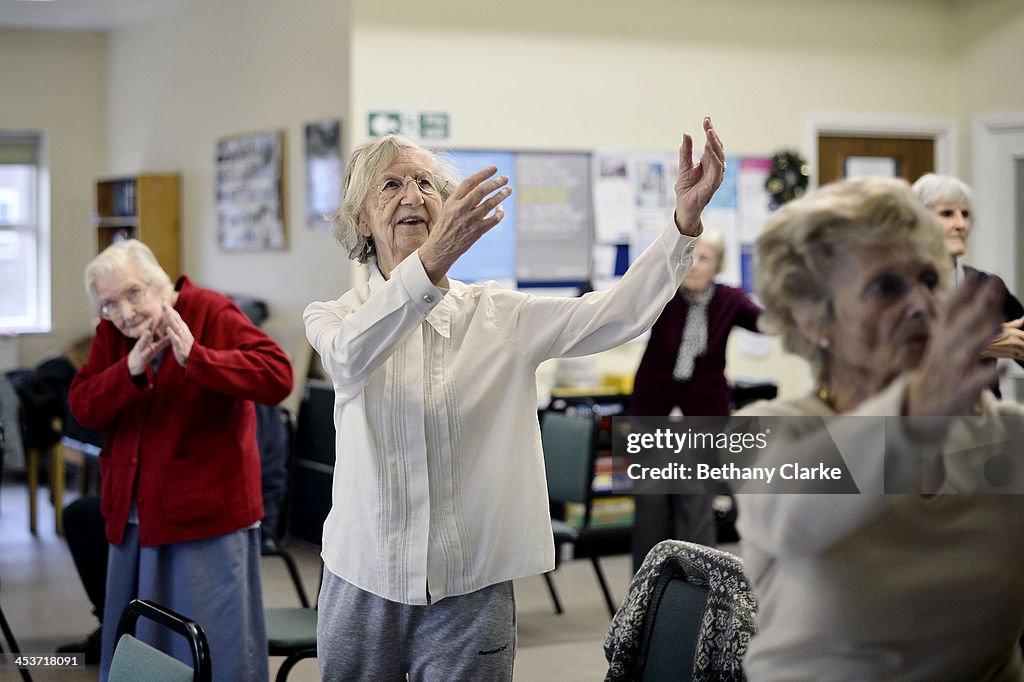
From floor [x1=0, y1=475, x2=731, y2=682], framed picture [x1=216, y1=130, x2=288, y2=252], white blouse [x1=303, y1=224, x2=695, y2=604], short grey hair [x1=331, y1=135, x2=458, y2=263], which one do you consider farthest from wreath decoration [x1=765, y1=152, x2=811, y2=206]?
white blouse [x1=303, y1=224, x2=695, y2=604]

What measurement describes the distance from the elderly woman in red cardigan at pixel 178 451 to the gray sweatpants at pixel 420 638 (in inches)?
42.1

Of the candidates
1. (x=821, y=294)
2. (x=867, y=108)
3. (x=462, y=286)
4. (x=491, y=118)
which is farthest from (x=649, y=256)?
(x=867, y=108)

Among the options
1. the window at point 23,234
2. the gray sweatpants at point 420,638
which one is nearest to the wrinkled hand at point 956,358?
the gray sweatpants at point 420,638

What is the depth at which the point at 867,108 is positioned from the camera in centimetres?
665

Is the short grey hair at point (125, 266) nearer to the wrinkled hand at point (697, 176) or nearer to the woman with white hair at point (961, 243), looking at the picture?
the wrinkled hand at point (697, 176)

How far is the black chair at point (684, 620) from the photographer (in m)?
1.67

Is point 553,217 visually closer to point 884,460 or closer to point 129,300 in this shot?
point 129,300

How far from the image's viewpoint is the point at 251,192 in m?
6.94

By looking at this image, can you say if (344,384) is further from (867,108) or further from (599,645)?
(867,108)

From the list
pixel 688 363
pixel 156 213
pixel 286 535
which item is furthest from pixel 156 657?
pixel 156 213

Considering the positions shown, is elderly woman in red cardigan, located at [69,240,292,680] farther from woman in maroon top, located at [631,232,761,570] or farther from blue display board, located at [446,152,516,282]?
blue display board, located at [446,152,516,282]

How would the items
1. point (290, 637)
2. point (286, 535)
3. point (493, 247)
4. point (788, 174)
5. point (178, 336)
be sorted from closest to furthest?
point (178, 336), point (290, 637), point (286, 535), point (493, 247), point (788, 174)

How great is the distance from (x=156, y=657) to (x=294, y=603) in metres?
3.13

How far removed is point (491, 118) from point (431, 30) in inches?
20.4
